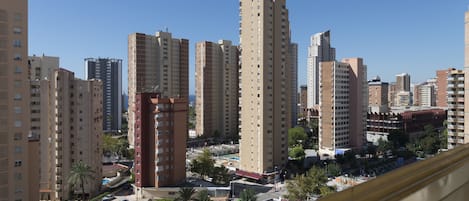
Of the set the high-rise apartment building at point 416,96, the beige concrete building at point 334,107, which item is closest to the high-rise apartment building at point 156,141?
the beige concrete building at point 334,107

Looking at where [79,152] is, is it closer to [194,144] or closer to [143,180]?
[143,180]

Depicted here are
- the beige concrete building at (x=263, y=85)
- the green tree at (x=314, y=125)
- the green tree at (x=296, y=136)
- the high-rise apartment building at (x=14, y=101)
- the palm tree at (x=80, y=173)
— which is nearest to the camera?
the high-rise apartment building at (x=14, y=101)

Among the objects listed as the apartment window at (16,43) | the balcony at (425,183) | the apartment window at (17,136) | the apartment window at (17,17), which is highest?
the apartment window at (17,17)

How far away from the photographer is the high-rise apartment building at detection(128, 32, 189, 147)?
19469 mm

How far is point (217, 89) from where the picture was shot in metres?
21.0

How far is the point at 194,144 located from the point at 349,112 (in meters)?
8.10

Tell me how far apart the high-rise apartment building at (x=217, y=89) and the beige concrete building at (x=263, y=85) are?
7.35 m

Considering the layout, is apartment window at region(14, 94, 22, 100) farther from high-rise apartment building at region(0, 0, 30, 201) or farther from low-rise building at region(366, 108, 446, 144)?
low-rise building at region(366, 108, 446, 144)

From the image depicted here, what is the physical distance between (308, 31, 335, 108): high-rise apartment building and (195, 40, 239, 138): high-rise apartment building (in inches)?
375

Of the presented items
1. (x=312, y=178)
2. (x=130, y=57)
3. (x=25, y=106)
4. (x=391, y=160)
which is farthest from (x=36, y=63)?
(x=391, y=160)

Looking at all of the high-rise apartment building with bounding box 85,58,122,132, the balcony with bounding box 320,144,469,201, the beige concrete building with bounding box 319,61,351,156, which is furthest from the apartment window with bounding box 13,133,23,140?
the high-rise apartment building with bounding box 85,58,122,132

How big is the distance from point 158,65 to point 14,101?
553 inches

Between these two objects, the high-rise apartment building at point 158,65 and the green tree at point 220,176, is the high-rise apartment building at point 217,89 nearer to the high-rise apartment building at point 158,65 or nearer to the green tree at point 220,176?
the high-rise apartment building at point 158,65

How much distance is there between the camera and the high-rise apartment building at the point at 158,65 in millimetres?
19469
